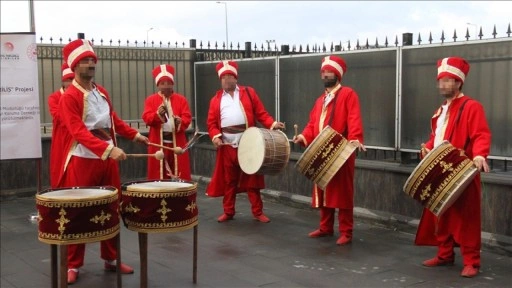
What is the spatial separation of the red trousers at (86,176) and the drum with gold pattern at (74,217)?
24.7 inches

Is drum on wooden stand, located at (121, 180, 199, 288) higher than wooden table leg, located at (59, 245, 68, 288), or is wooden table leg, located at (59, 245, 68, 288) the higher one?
drum on wooden stand, located at (121, 180, 199, 288)

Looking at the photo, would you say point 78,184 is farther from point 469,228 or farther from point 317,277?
point 469,228

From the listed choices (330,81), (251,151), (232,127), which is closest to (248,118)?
(232,127)

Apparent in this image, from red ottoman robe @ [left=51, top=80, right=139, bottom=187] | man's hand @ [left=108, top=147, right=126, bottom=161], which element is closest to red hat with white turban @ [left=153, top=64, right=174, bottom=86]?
red ottoman robe @ [left=51, top=80, right=139, bottom=187]

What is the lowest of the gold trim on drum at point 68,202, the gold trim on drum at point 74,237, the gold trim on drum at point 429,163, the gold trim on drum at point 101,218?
the gold trim on drum at point 74,237

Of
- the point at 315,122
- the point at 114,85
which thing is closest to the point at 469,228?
the point at 315,122

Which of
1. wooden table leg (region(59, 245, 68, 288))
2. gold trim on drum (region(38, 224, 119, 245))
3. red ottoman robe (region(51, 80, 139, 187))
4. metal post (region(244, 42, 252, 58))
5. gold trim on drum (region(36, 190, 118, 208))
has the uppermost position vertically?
metal post (region(244, 42, 252, 58))

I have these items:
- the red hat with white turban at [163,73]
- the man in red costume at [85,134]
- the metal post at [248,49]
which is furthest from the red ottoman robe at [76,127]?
the metal post at [248,49]

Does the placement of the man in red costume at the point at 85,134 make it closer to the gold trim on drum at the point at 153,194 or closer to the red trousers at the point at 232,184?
the gold trim on drum at the point at 153,194

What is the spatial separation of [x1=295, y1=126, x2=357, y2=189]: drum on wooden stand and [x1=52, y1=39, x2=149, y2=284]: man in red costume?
1910 mm

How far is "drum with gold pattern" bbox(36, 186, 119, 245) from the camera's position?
169 inches

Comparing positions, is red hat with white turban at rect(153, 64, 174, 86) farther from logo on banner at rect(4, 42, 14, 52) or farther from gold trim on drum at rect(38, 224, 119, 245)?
gold trim on drum at rect(38, 224, 119, 245)

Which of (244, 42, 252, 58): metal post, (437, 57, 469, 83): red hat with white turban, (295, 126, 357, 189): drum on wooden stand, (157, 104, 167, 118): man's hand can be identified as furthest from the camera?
(244, 42, 252, 58): metal post

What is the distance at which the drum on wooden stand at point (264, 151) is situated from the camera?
261 inches
